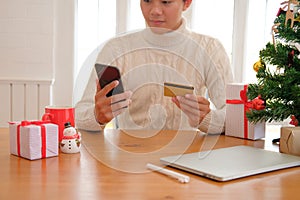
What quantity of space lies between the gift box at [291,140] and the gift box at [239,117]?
0.62ft

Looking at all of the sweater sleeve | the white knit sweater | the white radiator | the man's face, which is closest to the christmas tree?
the sweater sleeve

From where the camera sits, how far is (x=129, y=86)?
5.73 feet

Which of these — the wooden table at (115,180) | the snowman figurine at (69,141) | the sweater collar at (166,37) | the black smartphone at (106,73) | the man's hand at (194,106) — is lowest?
the wooden table at (115,180)

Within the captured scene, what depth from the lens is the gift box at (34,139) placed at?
96 cm

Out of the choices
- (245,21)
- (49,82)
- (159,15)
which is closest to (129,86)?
(159,15)

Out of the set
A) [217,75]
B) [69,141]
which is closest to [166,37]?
[217,75]

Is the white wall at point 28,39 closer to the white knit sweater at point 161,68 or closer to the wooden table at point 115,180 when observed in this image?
the white knit sweater at point 161,68

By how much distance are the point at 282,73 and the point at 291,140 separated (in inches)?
7.7

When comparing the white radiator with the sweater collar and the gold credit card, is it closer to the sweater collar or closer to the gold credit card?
the sweater collar

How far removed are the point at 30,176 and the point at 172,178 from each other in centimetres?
29

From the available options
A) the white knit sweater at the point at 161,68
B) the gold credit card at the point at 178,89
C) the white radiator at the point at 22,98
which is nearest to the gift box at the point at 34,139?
the gold credit card at the point at 178,89

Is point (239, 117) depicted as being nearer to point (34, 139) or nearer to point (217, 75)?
point (217, 75)

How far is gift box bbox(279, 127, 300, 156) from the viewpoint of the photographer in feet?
3.39

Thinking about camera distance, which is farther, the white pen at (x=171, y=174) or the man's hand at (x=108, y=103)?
the man's hand at (x=108, y=103)
